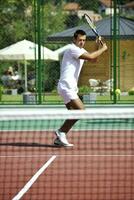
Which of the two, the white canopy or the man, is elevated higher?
the white canopy

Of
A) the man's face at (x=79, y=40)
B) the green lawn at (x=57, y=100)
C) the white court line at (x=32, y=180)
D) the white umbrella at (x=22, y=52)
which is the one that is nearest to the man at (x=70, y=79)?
the man's face at (x=79, y=40)

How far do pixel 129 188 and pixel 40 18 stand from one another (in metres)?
10.0

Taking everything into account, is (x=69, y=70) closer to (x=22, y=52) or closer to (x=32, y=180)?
(x=32, y=180)

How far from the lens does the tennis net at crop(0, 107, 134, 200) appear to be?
6043 mm

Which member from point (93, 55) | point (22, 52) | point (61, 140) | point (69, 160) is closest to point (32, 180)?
point (69, 160)

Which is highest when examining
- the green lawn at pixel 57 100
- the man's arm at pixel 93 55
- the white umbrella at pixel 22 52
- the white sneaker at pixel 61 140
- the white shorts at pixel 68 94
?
the white umbrella at pixel 22 52

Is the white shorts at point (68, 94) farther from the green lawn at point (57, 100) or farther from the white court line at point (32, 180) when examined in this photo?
the green lawn at point (57, 100)

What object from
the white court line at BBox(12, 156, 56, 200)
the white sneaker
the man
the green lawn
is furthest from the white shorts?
the green lawn

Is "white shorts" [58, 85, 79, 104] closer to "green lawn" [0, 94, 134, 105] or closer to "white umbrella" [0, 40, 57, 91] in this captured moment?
"green lawn" [0, 94, 134, 105]

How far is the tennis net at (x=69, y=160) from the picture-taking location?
6043 mm

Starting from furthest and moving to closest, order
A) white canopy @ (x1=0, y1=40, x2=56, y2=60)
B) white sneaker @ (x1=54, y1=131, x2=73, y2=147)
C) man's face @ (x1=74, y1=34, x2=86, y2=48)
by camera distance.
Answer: white canopy @ (x1=0, y1=40, x2=56, y2=60) → white sneaker @ (x1=54, y1=131, x2=73, y2=147) → man's face @ (x1=74, y1=34, x2=86, y2=48)

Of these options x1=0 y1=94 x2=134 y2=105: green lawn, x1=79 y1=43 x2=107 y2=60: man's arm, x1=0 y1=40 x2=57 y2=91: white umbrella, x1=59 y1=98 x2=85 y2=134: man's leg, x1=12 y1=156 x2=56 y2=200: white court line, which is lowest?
x1=12 y1=156 x2=56 y2=200: white court line


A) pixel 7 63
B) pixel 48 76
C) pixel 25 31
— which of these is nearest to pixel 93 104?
pixel 48 76

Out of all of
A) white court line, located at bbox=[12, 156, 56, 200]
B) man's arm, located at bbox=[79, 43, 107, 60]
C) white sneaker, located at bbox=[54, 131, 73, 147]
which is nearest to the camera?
white court line, located at bbox=[12, 156, 56, 200]
